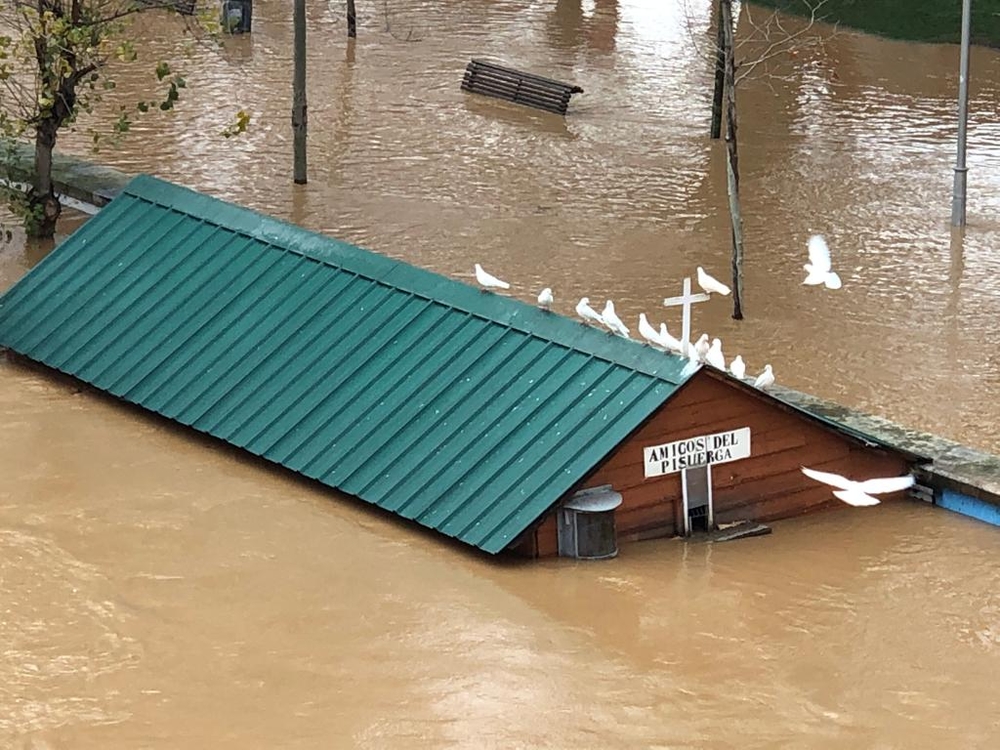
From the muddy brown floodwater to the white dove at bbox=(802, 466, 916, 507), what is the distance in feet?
0.42

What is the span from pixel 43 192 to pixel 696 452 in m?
11.3

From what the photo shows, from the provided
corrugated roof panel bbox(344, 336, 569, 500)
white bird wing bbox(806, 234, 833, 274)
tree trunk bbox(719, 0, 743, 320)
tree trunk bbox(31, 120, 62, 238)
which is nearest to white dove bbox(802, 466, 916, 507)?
corrugated roof panel bbox(344, 336, 569, 500)

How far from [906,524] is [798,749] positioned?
4.14 meters

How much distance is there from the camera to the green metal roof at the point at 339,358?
15.1 meters

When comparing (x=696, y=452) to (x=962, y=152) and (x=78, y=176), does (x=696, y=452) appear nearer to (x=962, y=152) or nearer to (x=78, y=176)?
(x=962, y=152)

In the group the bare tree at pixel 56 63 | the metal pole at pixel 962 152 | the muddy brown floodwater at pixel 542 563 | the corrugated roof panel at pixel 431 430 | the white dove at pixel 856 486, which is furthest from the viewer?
the metal pole at pixel 962 152

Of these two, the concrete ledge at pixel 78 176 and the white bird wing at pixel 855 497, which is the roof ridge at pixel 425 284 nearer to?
the white bird wing at pixel 855 497

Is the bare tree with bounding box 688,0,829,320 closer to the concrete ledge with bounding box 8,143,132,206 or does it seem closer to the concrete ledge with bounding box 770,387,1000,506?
the concrete ledge with bounding box 770,387,1000,506

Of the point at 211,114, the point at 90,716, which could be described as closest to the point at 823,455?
the point at 90,716

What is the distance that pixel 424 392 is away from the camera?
1622cm

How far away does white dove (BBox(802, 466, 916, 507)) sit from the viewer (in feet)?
52.7

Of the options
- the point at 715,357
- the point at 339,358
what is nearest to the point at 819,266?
the point at 715,357

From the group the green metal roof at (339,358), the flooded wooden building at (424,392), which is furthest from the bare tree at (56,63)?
the flooded wooden building at (424,392)

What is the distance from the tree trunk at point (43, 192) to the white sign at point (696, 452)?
10.8 meters
